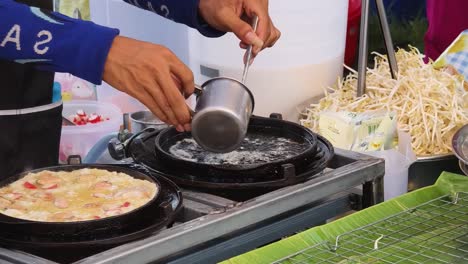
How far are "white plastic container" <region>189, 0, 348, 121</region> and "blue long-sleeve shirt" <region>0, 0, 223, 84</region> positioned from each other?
1.27 metres

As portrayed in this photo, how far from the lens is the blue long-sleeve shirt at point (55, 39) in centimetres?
149

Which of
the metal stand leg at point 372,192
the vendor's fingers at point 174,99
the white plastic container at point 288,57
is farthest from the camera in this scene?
the white plastic container at point 288,57

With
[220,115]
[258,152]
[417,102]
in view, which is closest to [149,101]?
[220,115]

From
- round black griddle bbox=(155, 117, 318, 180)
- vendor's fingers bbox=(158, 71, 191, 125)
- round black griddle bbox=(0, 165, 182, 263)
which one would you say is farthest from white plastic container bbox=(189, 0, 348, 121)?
round black griddle bbox=(0, 165, 182, 263)

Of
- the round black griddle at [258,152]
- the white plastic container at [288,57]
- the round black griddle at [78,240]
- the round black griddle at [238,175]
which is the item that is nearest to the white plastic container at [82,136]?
the white plastic container at [288,57]

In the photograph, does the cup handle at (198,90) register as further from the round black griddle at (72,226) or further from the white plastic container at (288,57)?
the white plastic container at (288,57)

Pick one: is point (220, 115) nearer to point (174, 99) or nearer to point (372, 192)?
point (174, 99)

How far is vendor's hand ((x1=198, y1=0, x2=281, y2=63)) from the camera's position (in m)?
1.83

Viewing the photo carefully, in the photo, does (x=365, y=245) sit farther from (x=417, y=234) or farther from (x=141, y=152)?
(x=141, y=152)

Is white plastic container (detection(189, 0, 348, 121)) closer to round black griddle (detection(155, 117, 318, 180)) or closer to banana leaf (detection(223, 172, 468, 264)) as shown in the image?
round black griddle (detection(155, 117, 318, 180))

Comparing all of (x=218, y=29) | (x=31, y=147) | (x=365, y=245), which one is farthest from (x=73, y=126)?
(x=365, y=245)

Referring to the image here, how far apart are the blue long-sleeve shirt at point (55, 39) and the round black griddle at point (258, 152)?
1.05ft

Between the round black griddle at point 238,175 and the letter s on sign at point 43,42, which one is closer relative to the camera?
the letter s on sign at point 43,42

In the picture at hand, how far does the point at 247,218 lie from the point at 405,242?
1.08ft
